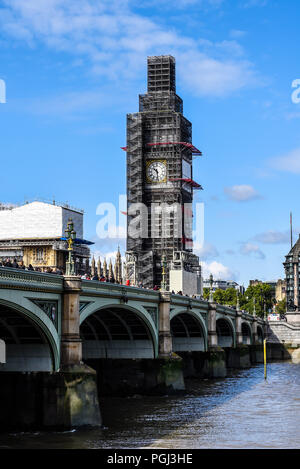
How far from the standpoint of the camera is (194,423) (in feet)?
147

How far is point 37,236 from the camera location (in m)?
140

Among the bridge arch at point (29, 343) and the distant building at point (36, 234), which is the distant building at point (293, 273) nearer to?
the distant building at point (36, 234)

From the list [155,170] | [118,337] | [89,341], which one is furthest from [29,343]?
[155,170]

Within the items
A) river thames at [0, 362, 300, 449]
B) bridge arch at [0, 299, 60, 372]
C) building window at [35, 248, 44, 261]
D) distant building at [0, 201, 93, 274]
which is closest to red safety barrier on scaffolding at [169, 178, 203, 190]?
distant building at [0, 201, 93, 274]

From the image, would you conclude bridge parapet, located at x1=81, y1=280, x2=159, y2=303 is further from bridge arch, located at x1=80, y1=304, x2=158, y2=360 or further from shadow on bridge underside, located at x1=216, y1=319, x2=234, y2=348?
shadow on bridge underside, located at x1=216, y1=319, x2=234, y2=348

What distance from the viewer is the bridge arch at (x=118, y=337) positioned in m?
58.7

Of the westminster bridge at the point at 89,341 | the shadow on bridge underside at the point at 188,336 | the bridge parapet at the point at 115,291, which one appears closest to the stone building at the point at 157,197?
the westminster bridge at the point at 89,341

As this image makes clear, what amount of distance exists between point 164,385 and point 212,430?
16.9 m

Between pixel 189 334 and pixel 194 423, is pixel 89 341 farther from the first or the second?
pixel 189 334

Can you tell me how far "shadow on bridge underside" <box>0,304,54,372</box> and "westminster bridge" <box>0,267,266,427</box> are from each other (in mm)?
52

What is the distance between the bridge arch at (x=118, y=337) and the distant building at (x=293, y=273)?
444ft

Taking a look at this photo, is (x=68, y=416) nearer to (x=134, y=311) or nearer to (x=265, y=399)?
(x=134, y=311)

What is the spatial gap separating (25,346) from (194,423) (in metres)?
10.7

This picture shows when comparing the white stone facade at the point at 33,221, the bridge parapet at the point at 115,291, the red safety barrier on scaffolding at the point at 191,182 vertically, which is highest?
the red safety barrier on scaffolding at the point at 191,182
